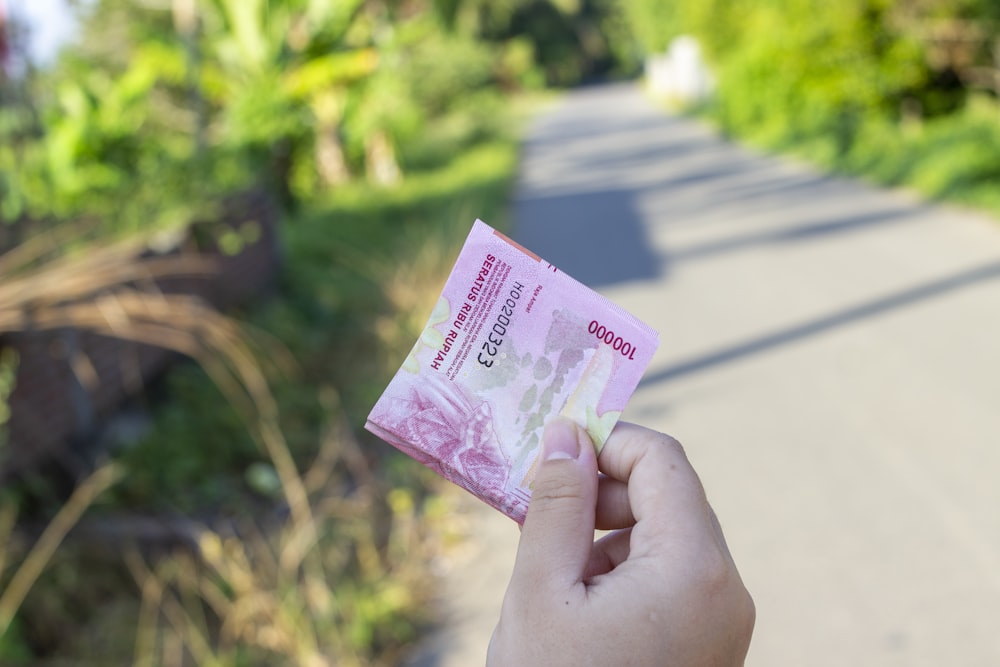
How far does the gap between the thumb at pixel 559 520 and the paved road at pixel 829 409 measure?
2669mm

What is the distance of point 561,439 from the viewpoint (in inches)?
44.0

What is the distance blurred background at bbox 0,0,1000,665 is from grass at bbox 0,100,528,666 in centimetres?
2

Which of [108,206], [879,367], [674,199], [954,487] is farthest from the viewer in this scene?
[674,199]

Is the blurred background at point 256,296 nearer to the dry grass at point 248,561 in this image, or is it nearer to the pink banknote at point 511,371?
the dry grass at point 248,561

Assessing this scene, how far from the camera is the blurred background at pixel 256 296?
3.89m

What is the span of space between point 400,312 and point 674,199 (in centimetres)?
783

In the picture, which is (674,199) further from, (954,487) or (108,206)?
(954,487)

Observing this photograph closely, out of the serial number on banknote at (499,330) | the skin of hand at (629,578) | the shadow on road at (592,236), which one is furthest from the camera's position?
the shadow on road at (592,236)

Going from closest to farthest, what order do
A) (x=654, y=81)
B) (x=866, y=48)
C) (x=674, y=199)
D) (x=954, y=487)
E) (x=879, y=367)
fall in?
(x=954, y=487), (x=879, y=367), (x=674, y=199), (x=866, y=48), (x=654, y=81)

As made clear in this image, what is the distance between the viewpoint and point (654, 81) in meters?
47.5

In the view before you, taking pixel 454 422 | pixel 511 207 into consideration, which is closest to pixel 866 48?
pixel 511 207

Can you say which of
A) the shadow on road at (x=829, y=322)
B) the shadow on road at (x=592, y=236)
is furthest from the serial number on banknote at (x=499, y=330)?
the shadow on road at (x=592, y=236)

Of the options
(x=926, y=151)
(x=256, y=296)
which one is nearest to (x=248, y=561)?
(x=256, y=296)

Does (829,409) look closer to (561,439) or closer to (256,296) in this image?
(256,296)
